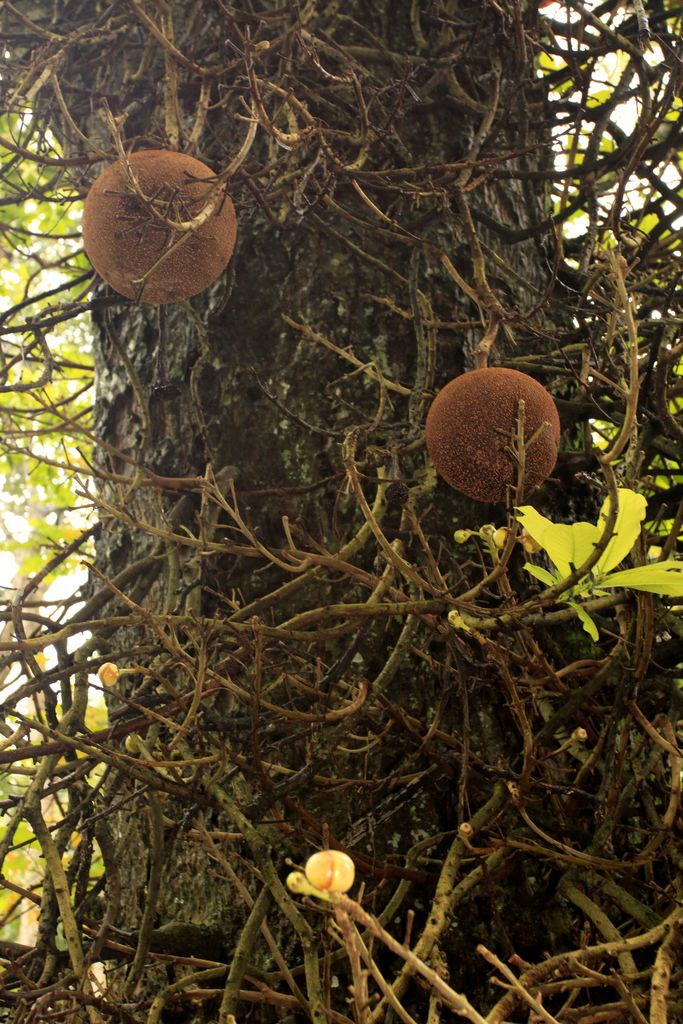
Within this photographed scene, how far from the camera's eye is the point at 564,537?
3.46ft

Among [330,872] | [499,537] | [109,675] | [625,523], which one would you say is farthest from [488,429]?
[330,872]

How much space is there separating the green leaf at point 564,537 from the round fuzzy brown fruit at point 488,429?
19cm

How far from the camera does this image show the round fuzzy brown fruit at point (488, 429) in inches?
48.4

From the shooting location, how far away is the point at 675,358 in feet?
4.70

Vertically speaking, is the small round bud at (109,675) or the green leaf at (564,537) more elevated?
the small round bud at (109,675)

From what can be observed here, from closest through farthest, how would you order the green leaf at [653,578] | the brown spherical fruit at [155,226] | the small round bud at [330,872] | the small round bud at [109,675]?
1. the small round bud at [330,872]
2. the green leaf at [653,578]
3. the small round bud at [109,675]
4. the brown spherical fruit at [155,226]

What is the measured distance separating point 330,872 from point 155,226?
1206 millimetres

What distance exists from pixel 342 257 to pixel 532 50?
0.71 m

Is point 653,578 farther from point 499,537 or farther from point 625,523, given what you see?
point 499,537

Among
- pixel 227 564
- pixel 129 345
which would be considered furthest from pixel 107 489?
pixel 227 564

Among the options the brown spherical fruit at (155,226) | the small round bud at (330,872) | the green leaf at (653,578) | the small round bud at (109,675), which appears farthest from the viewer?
the brown spherical fruit at (155,226)

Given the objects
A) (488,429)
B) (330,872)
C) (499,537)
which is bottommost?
(330,872)

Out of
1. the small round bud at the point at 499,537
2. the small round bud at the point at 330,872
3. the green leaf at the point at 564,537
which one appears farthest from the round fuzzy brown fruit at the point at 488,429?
the small round bud at the point at 330,872

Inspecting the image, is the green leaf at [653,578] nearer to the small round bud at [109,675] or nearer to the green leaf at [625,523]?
the green leaf at [625,523]
